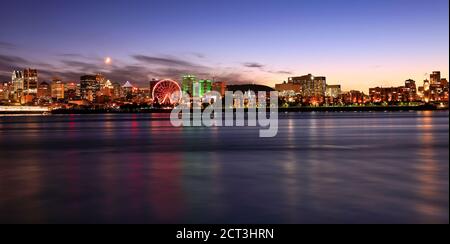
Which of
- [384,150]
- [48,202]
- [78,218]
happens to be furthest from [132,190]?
[384,150]

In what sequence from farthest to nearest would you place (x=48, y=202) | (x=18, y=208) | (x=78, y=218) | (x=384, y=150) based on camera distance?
(x=384, y=150) → (x=48, y=202) → (x=18, y=208) → (x=78, y=218)

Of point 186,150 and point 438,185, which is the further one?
point 186,150

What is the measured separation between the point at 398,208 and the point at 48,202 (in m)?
9.20

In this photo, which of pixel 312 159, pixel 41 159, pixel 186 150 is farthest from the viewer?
pixel 186 150

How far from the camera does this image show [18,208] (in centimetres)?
1291

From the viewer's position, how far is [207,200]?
13805 millimetres

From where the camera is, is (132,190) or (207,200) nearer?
(207,200)
